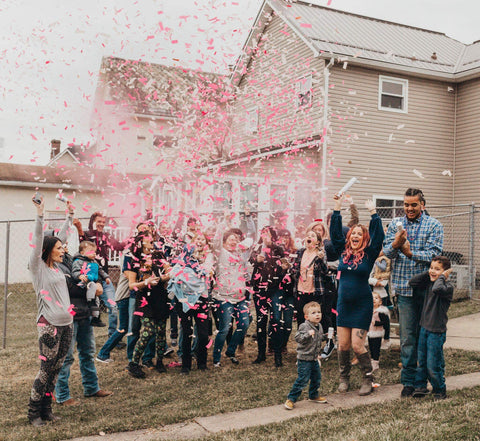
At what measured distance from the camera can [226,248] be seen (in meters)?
7.78

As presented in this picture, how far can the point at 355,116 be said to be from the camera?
16.2m

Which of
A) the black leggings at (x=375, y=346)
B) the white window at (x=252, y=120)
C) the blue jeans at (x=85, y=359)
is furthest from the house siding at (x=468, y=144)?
the blue jeans at (x=85, y=359)

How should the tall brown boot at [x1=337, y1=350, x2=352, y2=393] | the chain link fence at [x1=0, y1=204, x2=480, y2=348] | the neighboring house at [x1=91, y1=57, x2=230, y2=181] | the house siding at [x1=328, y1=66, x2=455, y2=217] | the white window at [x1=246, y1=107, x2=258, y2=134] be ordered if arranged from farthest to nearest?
the neighboring house at [x1=91, y1=57, x2=230, y2=181], the white window at [x1=246, y1=107, x2=258, y2=134], the house siding at [x1=328, y1=66, x2=455, y2=217], the chain link fence at [x1=0, y1=204, x2=480, y2=348], the tall brown boot at [x1=337, y1=350, x2=352, y2=393]

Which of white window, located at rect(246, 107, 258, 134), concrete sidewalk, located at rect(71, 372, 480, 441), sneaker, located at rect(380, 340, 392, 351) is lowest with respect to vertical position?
concrete sidewalk, located at rect(71, 372, 480, 441)

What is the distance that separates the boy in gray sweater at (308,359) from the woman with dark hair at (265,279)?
1917 millimetres

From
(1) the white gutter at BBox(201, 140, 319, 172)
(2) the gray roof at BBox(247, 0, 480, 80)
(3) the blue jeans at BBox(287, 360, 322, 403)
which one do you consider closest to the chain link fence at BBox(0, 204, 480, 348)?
(1) the white gutter at BBox(201, 140, 319, 172)

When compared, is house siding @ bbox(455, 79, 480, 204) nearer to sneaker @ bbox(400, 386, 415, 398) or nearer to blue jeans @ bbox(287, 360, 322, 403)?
sneaker @ bbox(400, 386, 415, 398)

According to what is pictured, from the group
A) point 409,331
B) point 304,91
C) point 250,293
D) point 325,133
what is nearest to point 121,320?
point 250,293

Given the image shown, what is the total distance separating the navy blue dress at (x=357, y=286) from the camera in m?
5.84

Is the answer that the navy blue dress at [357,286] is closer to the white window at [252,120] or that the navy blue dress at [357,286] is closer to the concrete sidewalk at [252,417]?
the concrete sidewalk at [252,417]

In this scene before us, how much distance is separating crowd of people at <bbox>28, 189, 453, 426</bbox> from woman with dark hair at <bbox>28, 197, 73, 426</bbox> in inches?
0.4

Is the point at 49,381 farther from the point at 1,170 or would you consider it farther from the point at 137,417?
the point at 1,170

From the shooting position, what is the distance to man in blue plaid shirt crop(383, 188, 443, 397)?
564 centimetres

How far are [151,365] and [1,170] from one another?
49.2ft
